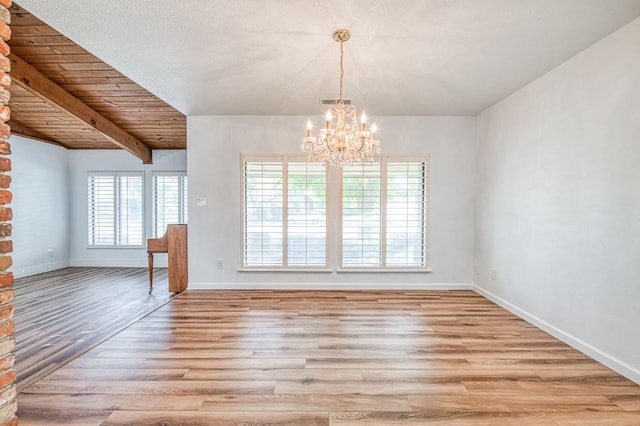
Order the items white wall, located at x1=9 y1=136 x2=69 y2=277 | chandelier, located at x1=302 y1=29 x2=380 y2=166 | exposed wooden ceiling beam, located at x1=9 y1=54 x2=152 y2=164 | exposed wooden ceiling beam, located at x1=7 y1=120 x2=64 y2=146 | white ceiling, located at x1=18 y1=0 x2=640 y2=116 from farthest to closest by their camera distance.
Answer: white wall, located at x1=9 y1=136 x2=69 y2=277, exposed wooden ceiling beam, located at x1=7 y1=120 x2=64 y2=146, exposed wooden ceiling beam, located at x1=9 y1=54 x2=152 y2=164, chandelier, located at x1=302 y1=29 x2=380 y2=166, white ceiling, located at x1=18 y1=0 x2=640 y2=116

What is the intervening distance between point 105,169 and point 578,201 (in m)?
8.23

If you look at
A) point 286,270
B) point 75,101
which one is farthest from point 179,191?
point 286,270

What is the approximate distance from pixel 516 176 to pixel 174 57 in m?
4.01

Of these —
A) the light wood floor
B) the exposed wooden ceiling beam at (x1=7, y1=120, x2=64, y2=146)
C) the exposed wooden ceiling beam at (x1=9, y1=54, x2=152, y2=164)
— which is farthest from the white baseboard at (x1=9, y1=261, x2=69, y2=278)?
the light wood floor

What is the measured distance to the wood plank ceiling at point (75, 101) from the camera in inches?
141

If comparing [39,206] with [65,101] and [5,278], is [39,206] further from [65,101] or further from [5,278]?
[5,278]

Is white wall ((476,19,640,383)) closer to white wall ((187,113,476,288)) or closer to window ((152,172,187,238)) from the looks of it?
white wall ((187,113,476,288))

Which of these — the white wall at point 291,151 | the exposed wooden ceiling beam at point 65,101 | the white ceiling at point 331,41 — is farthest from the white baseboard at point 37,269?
the white ceiling at point 331,41

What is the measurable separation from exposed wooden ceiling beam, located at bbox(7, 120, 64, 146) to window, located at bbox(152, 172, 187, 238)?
2.13 metres

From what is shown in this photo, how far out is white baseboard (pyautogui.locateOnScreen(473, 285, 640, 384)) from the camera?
2268 mm

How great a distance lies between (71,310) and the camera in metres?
3.78

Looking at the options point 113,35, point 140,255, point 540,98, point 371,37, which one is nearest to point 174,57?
point 113,35

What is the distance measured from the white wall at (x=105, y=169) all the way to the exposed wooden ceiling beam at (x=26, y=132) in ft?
1.83

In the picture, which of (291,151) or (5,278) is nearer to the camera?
(5,278)
